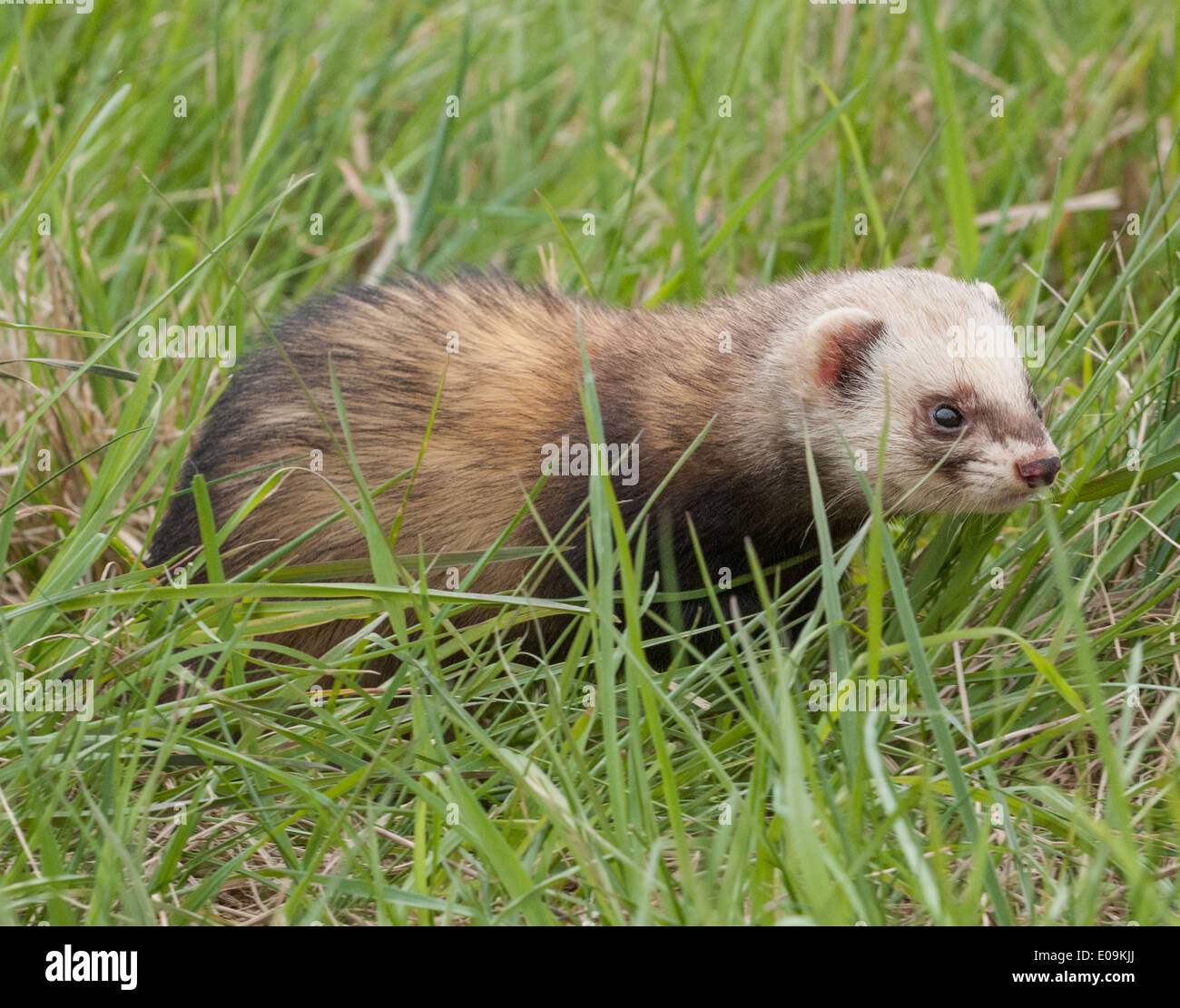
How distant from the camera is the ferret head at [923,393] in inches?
132

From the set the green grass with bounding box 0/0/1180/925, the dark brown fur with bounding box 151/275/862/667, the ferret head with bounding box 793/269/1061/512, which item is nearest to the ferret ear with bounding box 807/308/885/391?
the ferret head with bounding box 793/269/1061/512

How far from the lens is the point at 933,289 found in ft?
A: 11.8

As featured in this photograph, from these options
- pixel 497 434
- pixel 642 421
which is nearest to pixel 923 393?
pixel 642 421

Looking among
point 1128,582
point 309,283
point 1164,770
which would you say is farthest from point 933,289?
point 309,283

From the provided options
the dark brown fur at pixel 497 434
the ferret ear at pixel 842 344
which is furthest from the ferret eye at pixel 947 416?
the dark brown fur at pixel 497 434

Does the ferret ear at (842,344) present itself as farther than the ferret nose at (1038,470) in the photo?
Yes

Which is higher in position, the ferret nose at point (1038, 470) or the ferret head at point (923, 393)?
the ferret head at point (923, 393)

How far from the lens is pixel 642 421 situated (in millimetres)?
3693

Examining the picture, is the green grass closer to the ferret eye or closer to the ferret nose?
the ferret nose

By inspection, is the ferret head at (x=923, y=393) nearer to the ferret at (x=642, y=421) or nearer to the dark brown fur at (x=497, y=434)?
the ferret at (x=642, y=421)

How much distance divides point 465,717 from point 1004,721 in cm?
136

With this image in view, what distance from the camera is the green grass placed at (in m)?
2.50

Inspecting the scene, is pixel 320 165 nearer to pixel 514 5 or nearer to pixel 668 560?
pixel 514 5

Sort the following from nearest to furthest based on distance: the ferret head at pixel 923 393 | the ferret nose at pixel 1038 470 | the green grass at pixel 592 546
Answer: the green grass at pixel 592 546 → the ferret nose at pixel 1038 470 → the ferret head at pixel 923 393
